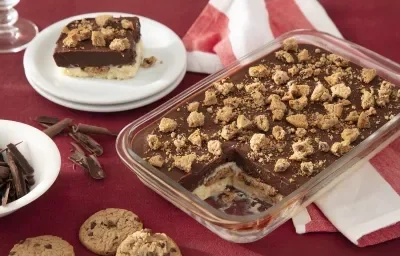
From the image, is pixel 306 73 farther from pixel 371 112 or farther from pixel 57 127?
pixel 57 127

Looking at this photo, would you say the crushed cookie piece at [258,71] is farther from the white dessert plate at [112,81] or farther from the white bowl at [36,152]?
the white bowl at [36,152]

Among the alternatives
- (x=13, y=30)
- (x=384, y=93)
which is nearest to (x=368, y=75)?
(x=384, y=93)

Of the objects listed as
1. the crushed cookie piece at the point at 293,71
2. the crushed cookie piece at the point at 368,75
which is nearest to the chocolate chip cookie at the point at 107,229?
the crushed cookie piece at the point at 293,71

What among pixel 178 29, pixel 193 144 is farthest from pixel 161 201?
pixel 178 29

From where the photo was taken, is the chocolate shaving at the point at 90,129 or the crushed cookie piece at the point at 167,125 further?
the chocolate shaving at the point at 90,129

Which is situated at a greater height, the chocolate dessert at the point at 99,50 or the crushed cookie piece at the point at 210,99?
the chocolate dessert at the point at 99,50
